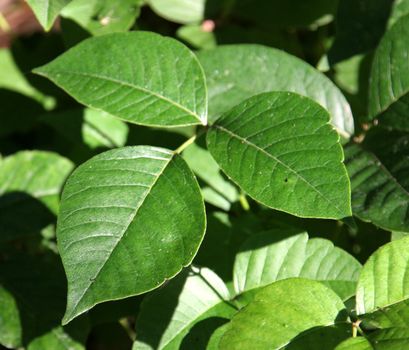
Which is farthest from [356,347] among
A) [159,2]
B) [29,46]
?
[29,46]

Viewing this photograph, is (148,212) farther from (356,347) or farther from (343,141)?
(343,141)

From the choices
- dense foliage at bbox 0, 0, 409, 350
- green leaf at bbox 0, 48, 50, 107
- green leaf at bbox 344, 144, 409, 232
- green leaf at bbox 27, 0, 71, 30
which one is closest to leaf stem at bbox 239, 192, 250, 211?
dense foliage at bbox 0, 0, 409, 350

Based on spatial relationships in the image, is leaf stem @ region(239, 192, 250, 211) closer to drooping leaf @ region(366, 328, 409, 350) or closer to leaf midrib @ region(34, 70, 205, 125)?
leaf midrib @ region(34, 70, 205, 125)

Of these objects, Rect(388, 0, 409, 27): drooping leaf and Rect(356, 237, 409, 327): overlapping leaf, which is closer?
Rect(356, 237, 409, 327): overlapping leaf

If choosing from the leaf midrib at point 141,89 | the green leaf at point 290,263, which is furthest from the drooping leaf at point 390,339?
the leaf midrib at point 141,89

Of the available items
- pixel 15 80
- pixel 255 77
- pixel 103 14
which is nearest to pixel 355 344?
pixel 255 77

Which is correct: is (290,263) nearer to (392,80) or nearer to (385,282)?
(385,282)
